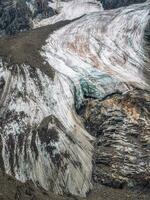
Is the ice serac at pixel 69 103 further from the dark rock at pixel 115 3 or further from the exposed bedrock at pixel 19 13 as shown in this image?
the dark rock at pixel 115 3

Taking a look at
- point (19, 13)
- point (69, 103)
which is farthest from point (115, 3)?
point (69, 103)

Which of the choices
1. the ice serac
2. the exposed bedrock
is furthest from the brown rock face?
the exposed bedrock

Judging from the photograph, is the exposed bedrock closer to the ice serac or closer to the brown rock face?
the ice serac

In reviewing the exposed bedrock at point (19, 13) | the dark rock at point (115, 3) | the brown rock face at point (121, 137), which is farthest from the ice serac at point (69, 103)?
the dark rock at point (115, 3)

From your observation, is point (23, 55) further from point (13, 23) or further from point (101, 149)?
point (13, 23)

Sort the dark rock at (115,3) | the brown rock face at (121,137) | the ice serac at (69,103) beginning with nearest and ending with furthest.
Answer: the ice serac at (69,103)
the brown rock face at (121,137)
the dark rock at (115,3)

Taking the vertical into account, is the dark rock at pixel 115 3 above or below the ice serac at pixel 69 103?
below

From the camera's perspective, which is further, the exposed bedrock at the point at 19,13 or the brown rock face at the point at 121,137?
the exposed bedrock at the point at 19,13

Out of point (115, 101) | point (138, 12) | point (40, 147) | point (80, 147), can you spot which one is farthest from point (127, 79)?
point (138, 12)
